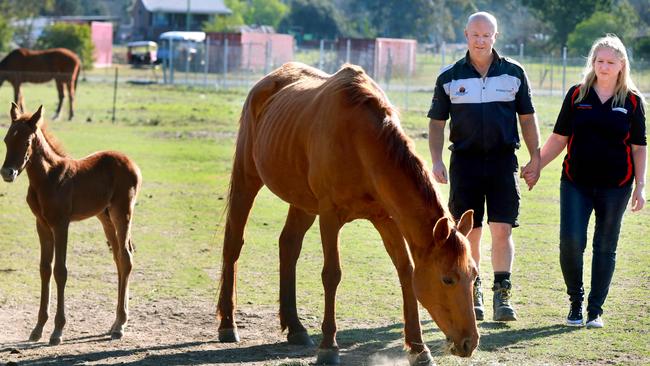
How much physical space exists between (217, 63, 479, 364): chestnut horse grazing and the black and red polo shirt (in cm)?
161

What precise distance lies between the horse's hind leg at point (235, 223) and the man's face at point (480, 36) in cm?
192

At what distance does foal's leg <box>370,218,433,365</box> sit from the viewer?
643 cm

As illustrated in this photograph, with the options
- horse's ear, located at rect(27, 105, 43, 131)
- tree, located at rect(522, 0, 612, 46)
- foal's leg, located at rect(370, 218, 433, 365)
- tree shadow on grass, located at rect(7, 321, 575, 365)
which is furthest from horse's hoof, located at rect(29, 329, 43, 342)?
tree, located at rect(522, 0, 612, 46)

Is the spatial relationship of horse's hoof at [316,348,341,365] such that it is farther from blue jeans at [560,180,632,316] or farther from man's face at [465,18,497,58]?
man's face at [465,18,497,58]

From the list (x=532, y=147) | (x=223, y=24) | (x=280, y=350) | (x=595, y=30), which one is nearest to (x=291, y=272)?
(x=280, y=350)

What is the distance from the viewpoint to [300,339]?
7148 millimetres

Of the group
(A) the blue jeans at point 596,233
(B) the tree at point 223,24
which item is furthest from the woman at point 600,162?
(B) the tree at point 223,24

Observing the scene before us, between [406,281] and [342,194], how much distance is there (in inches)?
27.1

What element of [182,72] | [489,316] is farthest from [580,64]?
[489,316]

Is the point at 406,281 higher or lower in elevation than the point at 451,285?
lower

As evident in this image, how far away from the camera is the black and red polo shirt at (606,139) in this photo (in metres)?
7.33

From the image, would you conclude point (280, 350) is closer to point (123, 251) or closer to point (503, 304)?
point (123, 251)

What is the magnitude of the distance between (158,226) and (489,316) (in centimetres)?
534

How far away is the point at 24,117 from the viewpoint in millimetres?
7562
